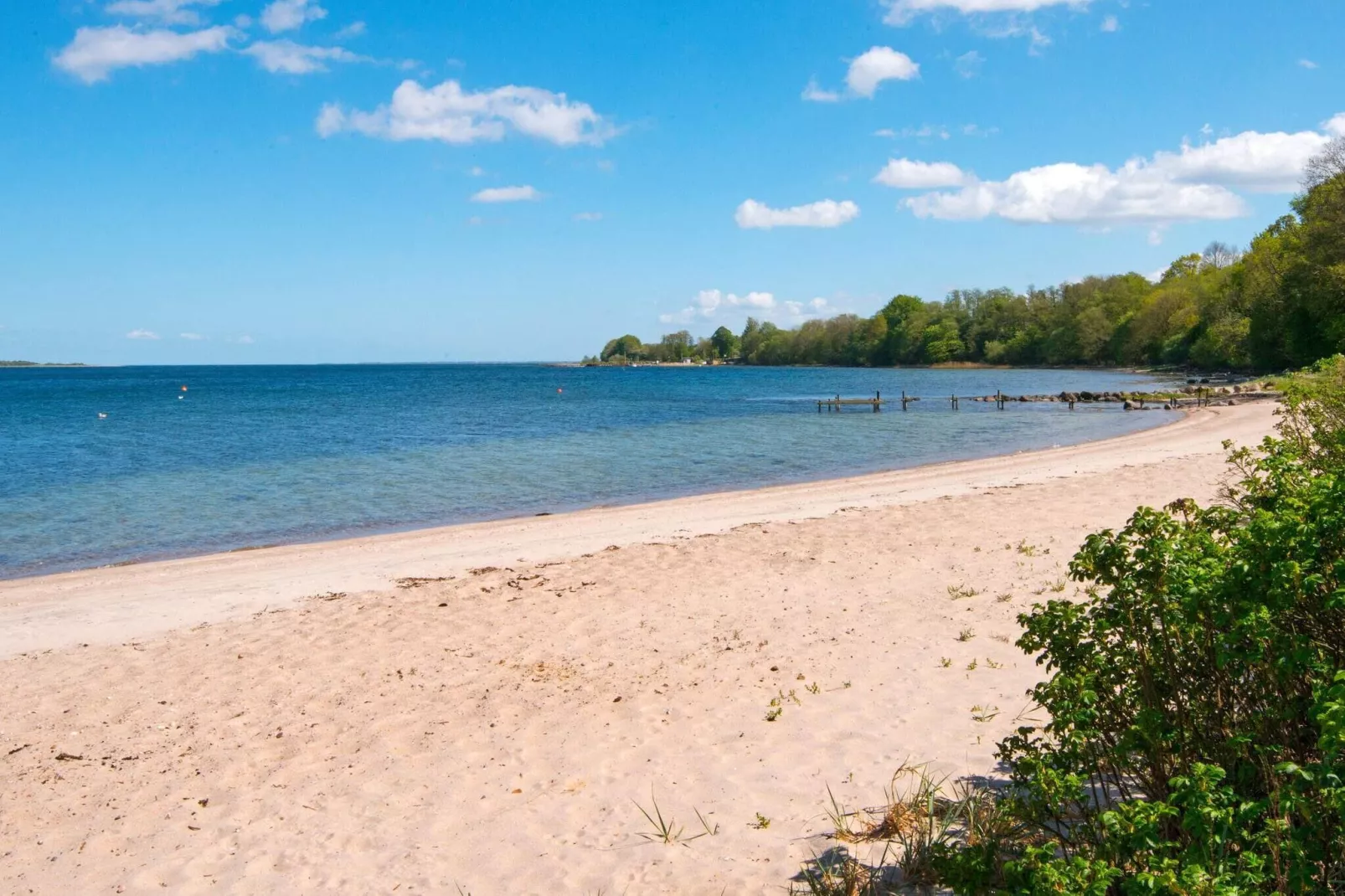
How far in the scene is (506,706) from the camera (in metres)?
7.20

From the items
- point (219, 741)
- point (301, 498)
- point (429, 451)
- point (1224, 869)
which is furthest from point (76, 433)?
point (1224, 869)

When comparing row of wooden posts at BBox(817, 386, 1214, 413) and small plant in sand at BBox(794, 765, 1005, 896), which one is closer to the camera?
small plant in sand at BBox(794, 765, 1005, 896)

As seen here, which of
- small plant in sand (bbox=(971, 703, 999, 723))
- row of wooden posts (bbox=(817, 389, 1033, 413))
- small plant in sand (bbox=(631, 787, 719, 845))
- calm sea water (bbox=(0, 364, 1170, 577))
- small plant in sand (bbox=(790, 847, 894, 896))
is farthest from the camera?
row of wooden posts (bbox=(817, 389, 1033, 413))

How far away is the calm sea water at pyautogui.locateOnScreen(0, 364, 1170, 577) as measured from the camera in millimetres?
19422

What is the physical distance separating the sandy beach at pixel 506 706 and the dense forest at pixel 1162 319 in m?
48.8

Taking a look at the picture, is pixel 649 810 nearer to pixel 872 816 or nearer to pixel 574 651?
pixel 872 816

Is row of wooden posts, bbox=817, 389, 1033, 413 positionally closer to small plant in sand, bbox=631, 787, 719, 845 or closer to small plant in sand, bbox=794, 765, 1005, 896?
small plant in sand, bbox=794, 765, 1005, 896

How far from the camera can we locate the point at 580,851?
196 inches

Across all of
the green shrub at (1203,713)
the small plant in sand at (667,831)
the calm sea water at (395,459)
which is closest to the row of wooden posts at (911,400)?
the calm sea water at (395,459)

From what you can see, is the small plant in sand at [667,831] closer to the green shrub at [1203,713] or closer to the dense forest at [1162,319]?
the green shrub at [1203,713]

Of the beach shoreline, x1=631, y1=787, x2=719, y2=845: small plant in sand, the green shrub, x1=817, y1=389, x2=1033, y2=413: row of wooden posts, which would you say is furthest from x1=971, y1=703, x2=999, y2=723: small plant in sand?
x1=817, y1=389, x2=1033, y2=413: row of wooden posts

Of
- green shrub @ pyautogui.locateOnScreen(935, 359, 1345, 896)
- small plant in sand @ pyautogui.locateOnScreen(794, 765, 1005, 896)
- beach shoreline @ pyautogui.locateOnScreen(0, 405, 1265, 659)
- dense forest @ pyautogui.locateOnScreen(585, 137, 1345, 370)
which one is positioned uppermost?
dense forest @ pyautogui.locateOnScreen(585, 137, 1345, 370)

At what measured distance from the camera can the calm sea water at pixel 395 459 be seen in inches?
765

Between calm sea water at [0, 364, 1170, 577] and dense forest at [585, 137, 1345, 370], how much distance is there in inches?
668
